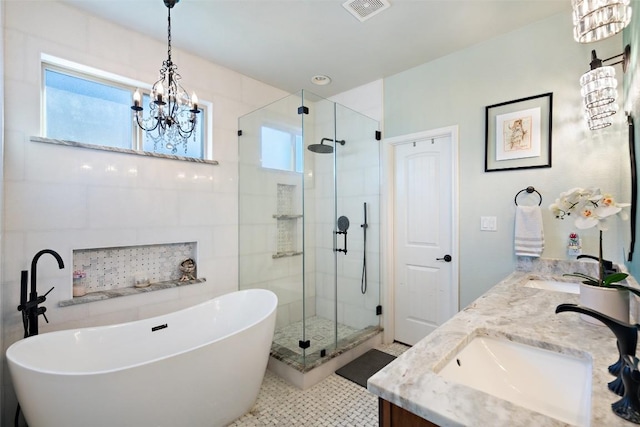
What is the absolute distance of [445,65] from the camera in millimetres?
2742

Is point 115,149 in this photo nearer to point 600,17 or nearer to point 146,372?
point 146,372

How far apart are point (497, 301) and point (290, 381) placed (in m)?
1.76

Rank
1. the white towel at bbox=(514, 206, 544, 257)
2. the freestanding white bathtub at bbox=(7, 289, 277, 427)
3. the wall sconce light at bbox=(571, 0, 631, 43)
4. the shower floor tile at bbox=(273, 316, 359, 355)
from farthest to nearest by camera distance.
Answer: the shower floor tile at bbox=(273, 316, 359, 355), the white towel at bbox=(514, 206, 544, 257), the freestanding white bathtub at bbox=(7, 289, 277, 427), the wall sconce light at bbox=(571, 0, 631, 43)

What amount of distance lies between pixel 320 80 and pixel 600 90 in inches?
92.3

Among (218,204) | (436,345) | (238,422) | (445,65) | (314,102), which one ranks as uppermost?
(445,65)

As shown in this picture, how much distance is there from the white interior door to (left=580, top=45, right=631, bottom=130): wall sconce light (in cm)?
103

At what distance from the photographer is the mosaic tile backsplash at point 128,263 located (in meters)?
2.22

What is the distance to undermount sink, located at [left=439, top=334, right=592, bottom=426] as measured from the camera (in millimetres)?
935

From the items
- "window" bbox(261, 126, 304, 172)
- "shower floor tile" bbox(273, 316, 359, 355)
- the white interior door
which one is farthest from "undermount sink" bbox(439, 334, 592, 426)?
"window" bbox(261, 126, 304, 172)

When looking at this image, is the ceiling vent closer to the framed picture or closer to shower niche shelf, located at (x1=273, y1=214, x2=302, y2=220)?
the framed picture

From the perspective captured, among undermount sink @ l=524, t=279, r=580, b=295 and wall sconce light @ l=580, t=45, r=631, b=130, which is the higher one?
wall sconce light @ l=580, t=45, r=631, b=130

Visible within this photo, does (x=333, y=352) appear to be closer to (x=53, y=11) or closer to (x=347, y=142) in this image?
(x=347, y=142)

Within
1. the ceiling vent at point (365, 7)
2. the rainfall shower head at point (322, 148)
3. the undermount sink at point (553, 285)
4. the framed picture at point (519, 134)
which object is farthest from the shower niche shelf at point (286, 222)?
the undermount sink at point (553, 285)

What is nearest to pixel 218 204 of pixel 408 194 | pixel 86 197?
pixel 86 197
